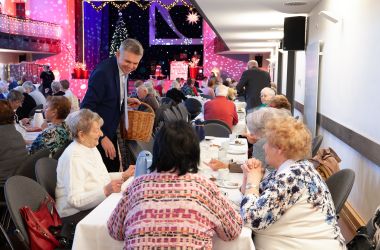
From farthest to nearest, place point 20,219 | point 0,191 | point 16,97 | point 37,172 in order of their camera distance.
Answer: point 16,97 → point 0,191 → point 37,172 → point 20,219

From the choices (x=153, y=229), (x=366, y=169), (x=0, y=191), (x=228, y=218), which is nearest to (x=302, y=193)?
(x=228, y=218)

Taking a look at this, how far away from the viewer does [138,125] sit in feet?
14.2

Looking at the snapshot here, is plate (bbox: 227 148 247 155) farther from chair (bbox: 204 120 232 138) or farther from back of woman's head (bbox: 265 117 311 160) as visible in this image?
back of woman's head (bbox: 265 117 311 160)

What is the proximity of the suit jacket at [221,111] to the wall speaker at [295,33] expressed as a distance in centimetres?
277

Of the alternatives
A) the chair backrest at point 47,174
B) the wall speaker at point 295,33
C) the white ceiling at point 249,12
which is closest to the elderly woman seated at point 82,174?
the chair backrest at point 47,174

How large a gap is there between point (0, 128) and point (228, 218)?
2.54 meters

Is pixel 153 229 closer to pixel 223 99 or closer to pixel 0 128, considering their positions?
pixel 0 128

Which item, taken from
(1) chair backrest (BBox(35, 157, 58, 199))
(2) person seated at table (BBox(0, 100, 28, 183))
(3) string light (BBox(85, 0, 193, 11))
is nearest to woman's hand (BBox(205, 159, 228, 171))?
(1) chair backrest (BBox(35, 157, 58, 199))

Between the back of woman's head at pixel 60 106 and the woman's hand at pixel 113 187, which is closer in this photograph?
the woman's hand at pixel 113 187

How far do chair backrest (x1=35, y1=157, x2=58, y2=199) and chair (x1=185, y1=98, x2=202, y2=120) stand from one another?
7.71 meters

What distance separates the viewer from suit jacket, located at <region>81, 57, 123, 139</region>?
4035 millimetres

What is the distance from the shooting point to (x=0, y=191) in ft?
13.3

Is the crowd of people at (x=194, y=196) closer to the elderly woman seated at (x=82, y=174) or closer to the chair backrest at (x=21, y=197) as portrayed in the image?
the elderly woman seated at (x=82, y=174)

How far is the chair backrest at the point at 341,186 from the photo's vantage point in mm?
2852
